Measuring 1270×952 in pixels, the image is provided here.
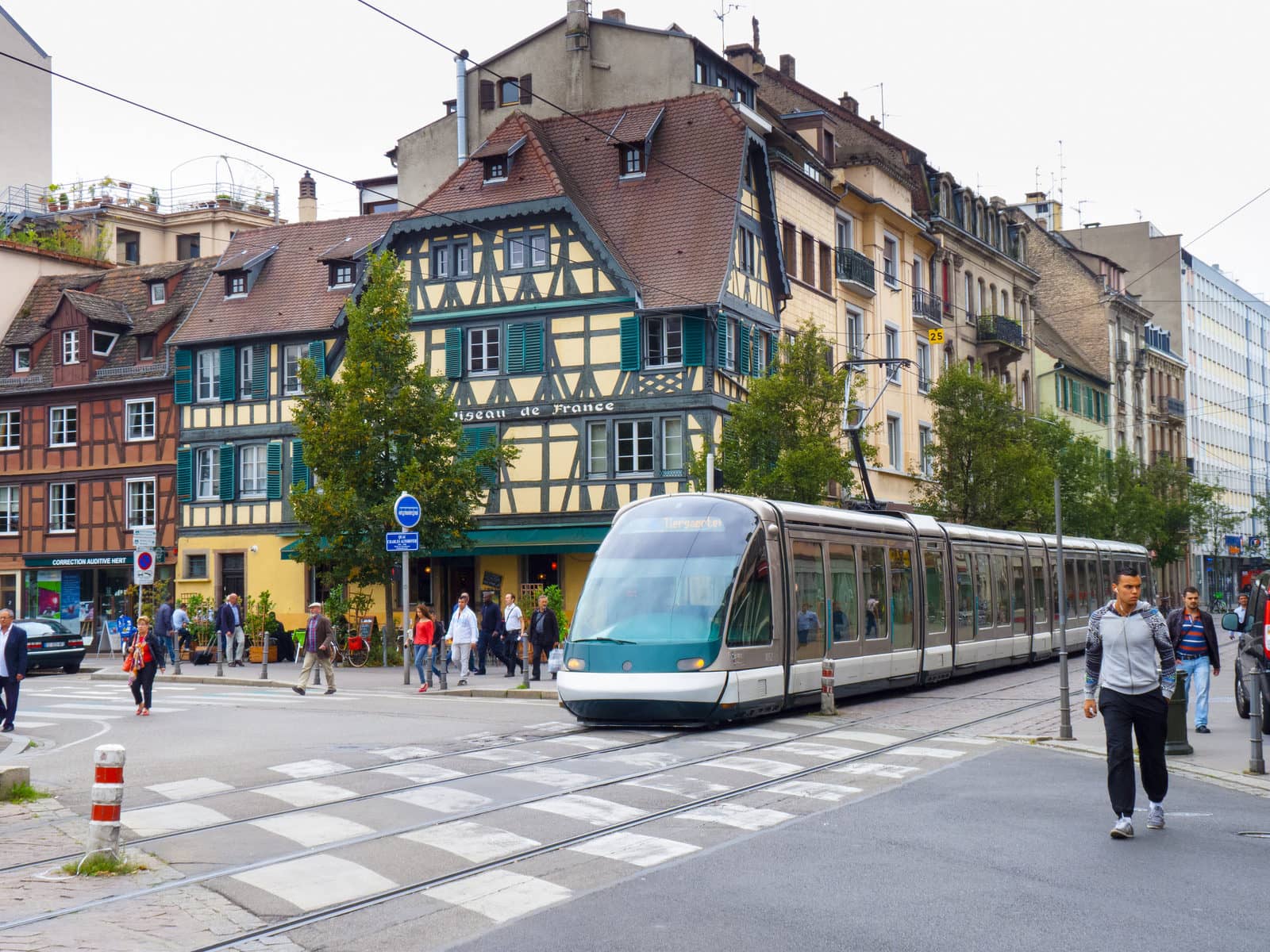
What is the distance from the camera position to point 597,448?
129 feet

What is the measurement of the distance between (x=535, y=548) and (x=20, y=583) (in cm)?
1894

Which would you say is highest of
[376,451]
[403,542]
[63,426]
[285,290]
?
[285,290]

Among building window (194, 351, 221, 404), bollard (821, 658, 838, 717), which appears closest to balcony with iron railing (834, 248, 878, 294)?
building window (194, 351, 221, 404)

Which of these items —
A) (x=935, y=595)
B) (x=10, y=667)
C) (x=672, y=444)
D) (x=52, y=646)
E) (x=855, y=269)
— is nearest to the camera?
(x=10, y=667)

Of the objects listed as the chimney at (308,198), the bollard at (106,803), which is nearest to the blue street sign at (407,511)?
the bollard at (106,803)

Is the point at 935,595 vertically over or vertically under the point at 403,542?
under

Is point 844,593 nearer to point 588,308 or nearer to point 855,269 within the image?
point 588,308

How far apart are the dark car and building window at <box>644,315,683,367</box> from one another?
15.1m

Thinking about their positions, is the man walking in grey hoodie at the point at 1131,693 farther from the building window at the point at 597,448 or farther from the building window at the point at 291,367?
the building window at the point at 291,367

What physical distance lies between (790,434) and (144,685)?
50.0ft

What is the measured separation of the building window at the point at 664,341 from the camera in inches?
1518

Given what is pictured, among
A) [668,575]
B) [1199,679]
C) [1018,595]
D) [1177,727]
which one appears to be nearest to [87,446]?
[1018,595]

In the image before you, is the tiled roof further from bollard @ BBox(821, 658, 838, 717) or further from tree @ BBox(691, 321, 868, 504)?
bollard @ BBox(821, 658, 838, 717)

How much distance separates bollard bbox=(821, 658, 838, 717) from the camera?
20.5 m
